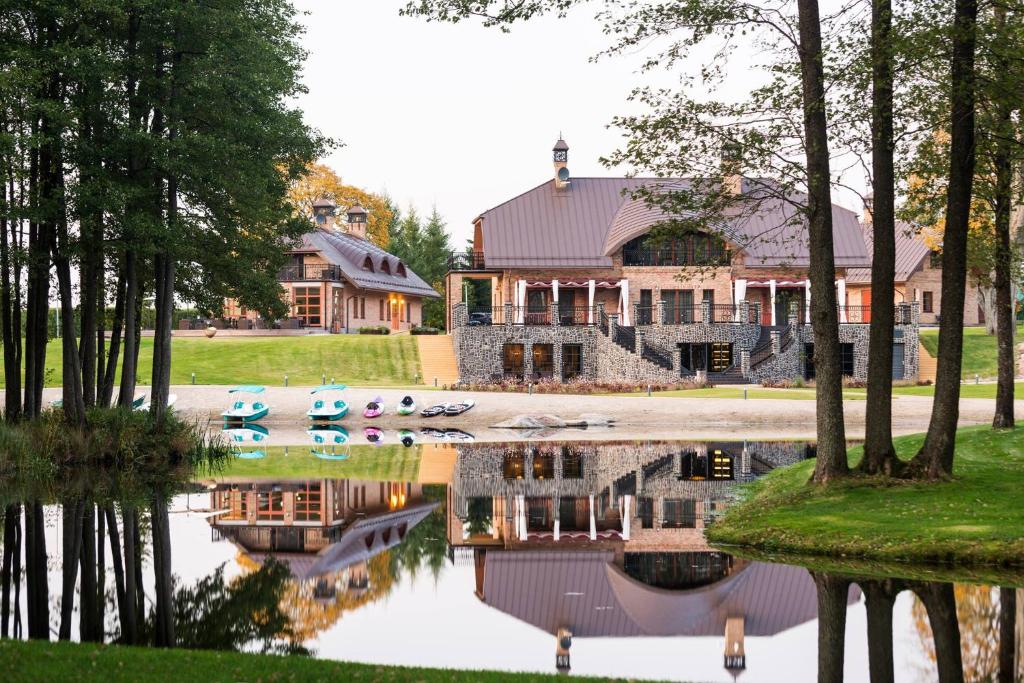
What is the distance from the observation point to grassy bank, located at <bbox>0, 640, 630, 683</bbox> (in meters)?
6.98

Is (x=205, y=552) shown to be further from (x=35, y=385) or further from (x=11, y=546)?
(x=35, y=385)

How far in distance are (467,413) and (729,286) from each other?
2019 centimetres

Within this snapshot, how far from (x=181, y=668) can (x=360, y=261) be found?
2305 inches

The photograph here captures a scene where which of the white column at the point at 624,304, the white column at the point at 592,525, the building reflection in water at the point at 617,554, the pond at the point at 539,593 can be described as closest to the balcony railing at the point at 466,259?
the white column at the point at 624,304

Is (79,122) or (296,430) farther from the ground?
(79,122)

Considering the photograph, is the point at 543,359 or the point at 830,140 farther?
the point at 543,359

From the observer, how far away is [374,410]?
3559cm

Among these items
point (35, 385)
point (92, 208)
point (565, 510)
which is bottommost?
point (565, 510)

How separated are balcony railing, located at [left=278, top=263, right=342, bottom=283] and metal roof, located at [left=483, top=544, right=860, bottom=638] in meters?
49.7

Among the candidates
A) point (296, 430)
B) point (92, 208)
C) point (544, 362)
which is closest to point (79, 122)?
point (92, 208)

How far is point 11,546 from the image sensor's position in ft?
42.3

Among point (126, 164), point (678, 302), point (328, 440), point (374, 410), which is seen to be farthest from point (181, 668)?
point (678, 302)

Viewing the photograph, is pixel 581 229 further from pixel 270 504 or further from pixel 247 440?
pixel 270 504

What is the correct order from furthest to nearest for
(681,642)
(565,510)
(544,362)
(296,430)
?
1. (544,362)
2. (296,430)
3. (565,510)
4. (681,642)
